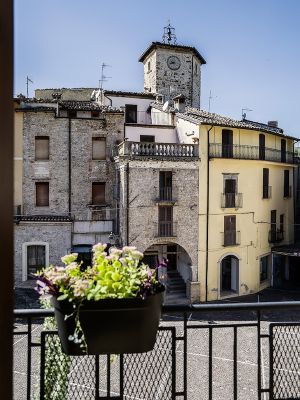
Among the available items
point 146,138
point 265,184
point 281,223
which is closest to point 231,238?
point 265,184

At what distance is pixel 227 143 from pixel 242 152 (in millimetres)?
1236

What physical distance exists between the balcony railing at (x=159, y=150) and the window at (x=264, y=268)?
8433 millimetres

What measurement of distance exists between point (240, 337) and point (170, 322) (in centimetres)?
291

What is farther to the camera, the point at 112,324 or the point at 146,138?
the point at 146,138

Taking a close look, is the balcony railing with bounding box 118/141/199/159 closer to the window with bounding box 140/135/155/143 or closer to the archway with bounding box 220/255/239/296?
the window with bounding box 140/135/155/143

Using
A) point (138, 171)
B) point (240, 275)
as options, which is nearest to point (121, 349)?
point (138, 171)

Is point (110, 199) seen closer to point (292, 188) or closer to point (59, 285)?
point (292, 188)

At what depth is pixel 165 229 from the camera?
67.2 ft

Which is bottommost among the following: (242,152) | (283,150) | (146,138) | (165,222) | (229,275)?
(229,275)

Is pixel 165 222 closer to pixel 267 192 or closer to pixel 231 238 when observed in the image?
pixel 231 238

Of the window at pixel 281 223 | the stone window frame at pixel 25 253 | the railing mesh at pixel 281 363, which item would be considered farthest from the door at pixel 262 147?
the railing mesh at pixel 281 363

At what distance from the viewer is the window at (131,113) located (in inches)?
1102

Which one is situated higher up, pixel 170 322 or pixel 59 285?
pixel 59 285

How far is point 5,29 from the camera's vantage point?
1.15m
